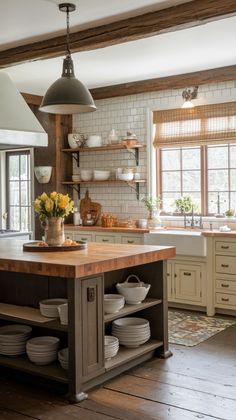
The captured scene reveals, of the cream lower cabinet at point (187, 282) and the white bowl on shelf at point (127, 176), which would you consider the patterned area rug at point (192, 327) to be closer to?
the cream lower cabinet at point (187, 282)

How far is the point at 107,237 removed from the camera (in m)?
7.09

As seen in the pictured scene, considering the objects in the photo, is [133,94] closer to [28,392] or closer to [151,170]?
[151,170]

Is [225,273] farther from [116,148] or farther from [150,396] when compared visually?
[150,396]

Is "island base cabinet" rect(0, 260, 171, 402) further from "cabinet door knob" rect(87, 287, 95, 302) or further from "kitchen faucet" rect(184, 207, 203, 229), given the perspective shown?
"kitchen faucet" rect(184, 207, 203, 229)

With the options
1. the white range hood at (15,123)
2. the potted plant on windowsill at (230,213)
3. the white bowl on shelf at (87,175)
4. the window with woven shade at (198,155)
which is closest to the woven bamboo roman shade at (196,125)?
the window with woven shade at (198,155)

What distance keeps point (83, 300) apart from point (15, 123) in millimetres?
2435

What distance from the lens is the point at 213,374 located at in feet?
13.5

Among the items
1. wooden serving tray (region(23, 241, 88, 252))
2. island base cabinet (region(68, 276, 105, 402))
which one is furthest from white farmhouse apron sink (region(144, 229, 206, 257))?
island base cabinet (region(68, 276, 105, 402))

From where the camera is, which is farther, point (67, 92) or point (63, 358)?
point (67, 92)

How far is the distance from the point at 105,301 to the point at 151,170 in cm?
367

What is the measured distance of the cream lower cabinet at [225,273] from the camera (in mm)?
5996

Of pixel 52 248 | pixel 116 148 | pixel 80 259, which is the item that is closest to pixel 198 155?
pixel 116 148

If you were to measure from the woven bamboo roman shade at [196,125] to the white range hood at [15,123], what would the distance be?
6.87 feet

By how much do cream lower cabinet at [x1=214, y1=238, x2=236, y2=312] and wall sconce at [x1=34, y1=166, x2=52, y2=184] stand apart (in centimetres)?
302
